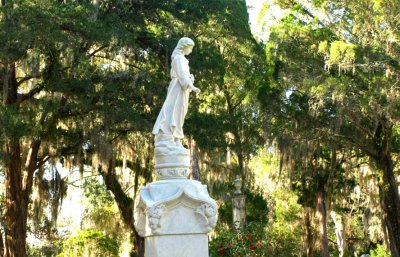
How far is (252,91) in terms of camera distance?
23719 millimetres

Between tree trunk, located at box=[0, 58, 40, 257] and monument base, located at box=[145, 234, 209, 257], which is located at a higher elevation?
tree trunk, located at box=[0, 58, 40, 257]

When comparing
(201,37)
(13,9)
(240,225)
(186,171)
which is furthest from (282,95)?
(186,171)

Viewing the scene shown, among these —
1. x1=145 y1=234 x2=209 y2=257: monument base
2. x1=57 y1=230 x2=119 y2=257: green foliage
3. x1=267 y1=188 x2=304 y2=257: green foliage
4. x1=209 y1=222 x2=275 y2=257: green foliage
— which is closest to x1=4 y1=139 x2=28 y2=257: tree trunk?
x1=209 y1=222 x2=275 y2=257: green foliage

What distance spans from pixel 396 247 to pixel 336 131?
366 cm

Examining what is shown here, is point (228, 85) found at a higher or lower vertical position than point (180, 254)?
higher

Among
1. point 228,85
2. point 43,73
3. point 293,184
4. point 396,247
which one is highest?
point 228,85

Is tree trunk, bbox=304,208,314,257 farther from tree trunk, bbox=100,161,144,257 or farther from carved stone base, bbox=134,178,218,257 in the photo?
carved stone base, bbox=134,178,218,257

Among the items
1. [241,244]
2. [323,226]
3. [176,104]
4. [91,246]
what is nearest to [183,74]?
[176,104]

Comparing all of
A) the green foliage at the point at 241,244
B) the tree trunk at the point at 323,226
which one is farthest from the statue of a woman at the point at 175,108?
the tree trunk at the point at 323,226

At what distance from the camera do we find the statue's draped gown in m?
9.80

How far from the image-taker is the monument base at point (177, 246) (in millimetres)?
9195

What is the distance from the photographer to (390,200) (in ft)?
66.8

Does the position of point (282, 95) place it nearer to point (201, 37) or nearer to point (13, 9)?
point (201, 37)

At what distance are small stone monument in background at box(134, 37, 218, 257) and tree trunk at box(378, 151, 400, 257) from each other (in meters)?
11.9
